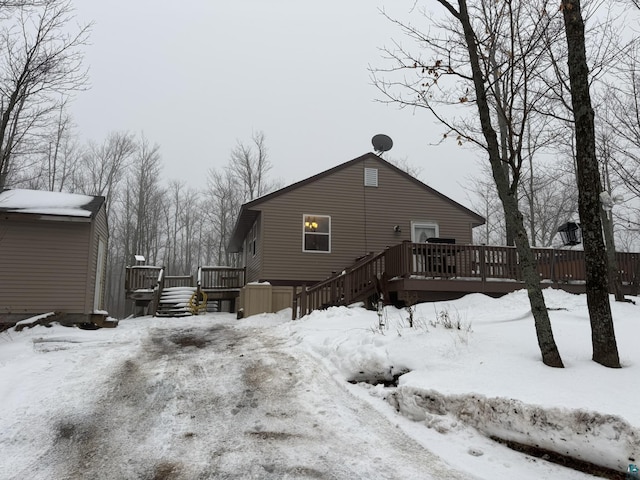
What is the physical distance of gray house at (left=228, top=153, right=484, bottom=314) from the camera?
14594mm

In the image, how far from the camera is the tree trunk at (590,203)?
426 cm

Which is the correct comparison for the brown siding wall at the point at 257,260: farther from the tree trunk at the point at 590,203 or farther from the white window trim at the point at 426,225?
the tree trunk at the point at 590,203

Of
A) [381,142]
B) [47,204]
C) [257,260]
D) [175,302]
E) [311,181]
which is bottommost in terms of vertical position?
[175,302]

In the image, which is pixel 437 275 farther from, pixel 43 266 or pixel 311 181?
pixel 43 266

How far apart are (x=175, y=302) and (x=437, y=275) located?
10.4 m

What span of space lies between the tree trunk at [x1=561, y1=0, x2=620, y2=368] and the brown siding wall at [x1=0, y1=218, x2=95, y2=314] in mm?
11432

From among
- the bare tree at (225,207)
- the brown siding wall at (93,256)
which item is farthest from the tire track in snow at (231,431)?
the bare tree at (225,207)

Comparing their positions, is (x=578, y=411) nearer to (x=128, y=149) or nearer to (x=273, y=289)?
(x=273, y=289)

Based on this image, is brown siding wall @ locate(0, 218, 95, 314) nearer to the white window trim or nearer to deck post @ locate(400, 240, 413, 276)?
deck post @ locate(400, 240, 413, 276)

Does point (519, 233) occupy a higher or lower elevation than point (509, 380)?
higher

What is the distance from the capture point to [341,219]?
15.3 metres

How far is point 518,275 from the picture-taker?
36.6 ft

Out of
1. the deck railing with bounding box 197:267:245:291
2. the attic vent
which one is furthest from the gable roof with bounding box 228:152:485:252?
the deck railing with bounding box 197:267:245:291

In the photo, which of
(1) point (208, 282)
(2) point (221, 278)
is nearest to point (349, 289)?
(2) point (221, 278)
